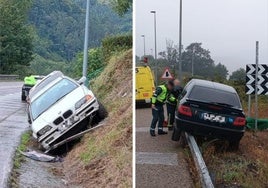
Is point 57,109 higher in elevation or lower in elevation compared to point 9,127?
higher

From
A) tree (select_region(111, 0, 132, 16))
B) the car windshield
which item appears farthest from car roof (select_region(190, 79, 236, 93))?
tree (select_region(111, 0, 132, 16))

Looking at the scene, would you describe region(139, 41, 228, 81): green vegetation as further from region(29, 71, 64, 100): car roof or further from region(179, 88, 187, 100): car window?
region(29, 71, 64, 100): car roof

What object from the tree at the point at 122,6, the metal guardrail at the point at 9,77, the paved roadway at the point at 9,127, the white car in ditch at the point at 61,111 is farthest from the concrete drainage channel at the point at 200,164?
the metal guardrail at the point at 9,77

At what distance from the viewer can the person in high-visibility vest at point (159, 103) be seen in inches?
108

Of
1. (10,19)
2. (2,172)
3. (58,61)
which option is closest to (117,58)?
(2,172)

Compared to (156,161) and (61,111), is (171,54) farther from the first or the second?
(61,111)

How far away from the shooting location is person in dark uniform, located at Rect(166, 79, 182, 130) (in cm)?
279

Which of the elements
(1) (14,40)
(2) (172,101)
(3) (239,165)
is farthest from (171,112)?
(1) (14,40)

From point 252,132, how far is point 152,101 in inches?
25.1

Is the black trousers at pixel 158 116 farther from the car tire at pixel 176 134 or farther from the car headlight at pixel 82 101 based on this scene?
the car headlight at pixel 82 101

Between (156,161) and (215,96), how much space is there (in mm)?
468

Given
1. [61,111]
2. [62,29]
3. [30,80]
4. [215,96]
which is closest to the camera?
[215,96]

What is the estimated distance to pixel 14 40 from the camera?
29781mm

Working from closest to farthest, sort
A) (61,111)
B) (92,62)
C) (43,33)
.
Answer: (61,111), (92,62), (43,33)
